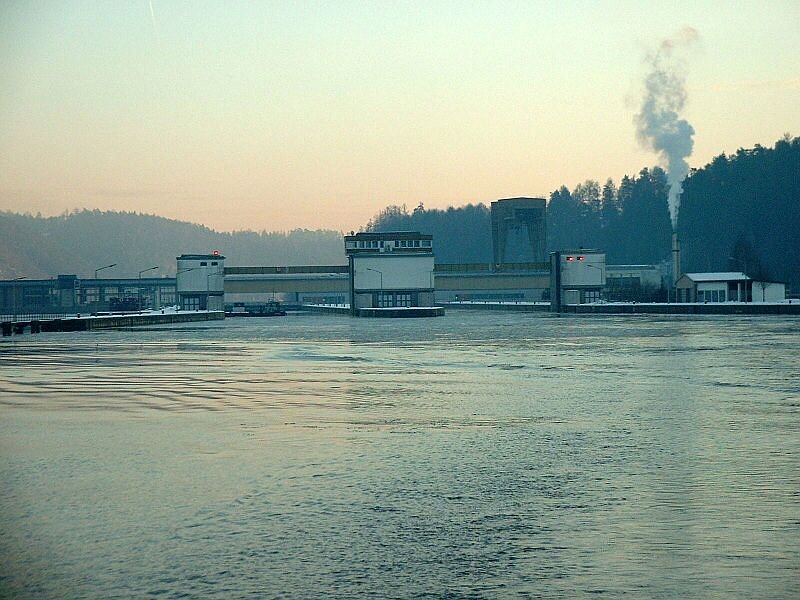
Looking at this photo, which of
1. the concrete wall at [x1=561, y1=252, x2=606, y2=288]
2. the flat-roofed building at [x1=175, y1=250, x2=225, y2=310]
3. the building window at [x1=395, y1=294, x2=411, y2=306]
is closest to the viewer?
the concrete wall at [x1=561, y1=252, x2=606, y2=288]

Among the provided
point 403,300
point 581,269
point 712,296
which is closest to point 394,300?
point 403,300

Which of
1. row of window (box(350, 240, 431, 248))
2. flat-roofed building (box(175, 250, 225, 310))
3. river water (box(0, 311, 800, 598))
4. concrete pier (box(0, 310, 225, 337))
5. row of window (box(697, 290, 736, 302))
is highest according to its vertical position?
row of window (box(350, 240, 431, 248))

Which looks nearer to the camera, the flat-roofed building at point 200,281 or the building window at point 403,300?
the building window at point 403,300

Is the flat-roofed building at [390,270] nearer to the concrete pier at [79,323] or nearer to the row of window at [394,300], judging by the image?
the row of window at [394,300]

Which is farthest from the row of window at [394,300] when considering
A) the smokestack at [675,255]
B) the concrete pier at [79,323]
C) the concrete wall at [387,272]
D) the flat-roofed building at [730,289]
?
the flat-roofed building at [730,289]

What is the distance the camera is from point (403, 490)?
671 inches

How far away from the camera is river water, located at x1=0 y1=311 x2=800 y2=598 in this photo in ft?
38.9

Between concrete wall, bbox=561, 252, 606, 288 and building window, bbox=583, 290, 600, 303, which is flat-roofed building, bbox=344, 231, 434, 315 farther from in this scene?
building window, bbox=583, 290, 600, 303

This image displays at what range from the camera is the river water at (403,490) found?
467 inches

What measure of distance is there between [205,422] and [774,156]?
172909mm

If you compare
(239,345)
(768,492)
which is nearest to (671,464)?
(768,492)

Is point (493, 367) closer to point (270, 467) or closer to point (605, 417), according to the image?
point (605, 417)

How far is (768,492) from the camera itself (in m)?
16.3

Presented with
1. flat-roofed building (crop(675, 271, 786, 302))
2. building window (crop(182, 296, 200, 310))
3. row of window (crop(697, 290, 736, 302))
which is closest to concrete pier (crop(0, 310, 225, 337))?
building window (crop(182, 296, 200, 310))
